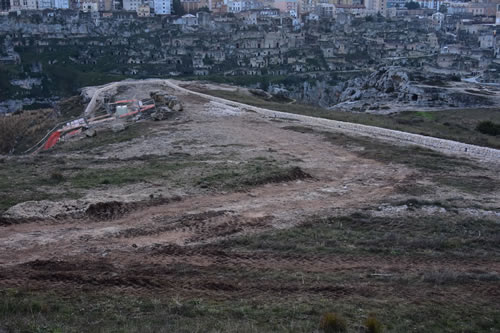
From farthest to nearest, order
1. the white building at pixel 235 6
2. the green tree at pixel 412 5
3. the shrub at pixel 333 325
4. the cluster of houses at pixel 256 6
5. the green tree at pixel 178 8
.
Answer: the green tree at pixel 412 5 < the white building at pixel 235 6 < the green tree at pixel 178 8 < the cluster of houses at pixel 256 6 < the shrub at pixel 333 325

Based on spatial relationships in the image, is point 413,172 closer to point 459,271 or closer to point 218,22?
point 459,271

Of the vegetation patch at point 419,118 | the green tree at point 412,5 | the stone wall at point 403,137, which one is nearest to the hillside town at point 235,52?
the vegetation patch at point 419,118

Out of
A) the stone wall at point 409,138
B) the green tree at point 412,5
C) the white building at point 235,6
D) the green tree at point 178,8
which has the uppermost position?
the green tree at point 412,5

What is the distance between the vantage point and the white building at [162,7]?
124m

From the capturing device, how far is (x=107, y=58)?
89250mm

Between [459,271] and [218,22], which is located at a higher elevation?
[218,22]

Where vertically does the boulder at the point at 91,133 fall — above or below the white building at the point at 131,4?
below

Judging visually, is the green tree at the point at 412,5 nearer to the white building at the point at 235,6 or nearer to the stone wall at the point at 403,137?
the white building at the point at 235,6

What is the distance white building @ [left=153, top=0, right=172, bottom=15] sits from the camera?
406 ft

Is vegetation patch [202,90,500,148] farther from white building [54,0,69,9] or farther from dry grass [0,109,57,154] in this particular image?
white building [54,0,69,9]

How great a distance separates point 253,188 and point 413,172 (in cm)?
609

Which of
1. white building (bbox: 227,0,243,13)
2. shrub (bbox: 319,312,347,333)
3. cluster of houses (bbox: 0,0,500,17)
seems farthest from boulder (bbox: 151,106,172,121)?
white building (bbox: 227,0,243,13)

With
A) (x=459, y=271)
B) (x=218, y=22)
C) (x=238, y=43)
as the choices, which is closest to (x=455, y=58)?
(x=238, y=43)

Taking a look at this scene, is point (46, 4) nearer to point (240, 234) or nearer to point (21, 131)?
point (21, 131)
